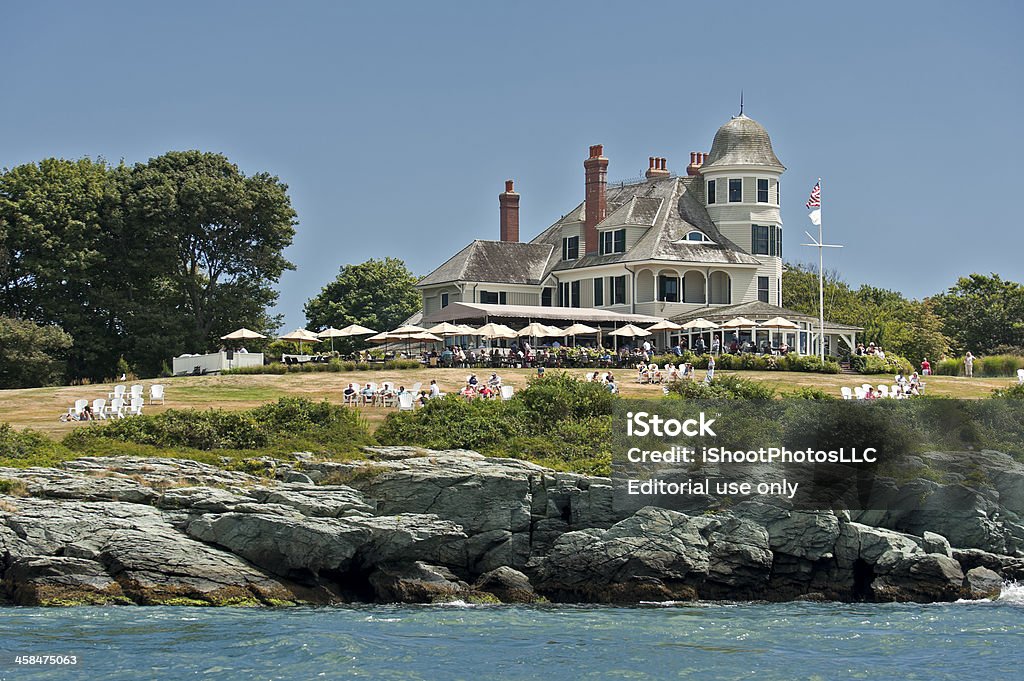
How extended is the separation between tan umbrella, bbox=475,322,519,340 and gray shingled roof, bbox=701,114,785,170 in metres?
18.2

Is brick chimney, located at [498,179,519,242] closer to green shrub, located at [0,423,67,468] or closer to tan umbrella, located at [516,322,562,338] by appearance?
tan umbrella, located at [516,322,562,338]

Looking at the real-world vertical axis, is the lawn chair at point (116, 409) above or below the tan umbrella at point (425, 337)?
below

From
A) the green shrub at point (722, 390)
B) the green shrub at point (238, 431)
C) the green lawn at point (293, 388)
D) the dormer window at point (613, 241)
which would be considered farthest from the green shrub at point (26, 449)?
the dormer window at point (613, 241)

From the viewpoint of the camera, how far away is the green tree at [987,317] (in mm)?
78875

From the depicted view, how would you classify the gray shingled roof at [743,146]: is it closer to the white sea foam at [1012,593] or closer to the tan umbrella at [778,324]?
→ the tan umbrella at [778,324]

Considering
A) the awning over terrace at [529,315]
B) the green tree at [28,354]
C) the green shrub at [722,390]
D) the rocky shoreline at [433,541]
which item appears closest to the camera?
the rocky shoreline at [433,541]

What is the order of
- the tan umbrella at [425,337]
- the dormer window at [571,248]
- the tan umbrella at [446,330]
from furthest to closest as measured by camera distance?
the dormer window at [571,248] → the tan umbrella at [446,330] → the tan umbrella at [425,337]

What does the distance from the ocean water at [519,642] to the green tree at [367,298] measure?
208 ft

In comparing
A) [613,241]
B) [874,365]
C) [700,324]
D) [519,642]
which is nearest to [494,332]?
[700,324]

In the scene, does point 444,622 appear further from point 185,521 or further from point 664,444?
point 664,444

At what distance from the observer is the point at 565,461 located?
116 feet

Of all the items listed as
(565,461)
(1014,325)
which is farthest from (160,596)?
(1014,325)

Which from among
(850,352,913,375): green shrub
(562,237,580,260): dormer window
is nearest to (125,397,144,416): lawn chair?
(850,352,913,375): green shrub

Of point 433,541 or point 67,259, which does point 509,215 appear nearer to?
point 67,259
